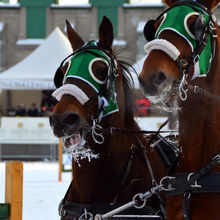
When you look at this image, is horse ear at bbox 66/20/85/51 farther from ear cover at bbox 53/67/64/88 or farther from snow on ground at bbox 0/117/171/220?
snow on ground at bbox 0/117/171/220

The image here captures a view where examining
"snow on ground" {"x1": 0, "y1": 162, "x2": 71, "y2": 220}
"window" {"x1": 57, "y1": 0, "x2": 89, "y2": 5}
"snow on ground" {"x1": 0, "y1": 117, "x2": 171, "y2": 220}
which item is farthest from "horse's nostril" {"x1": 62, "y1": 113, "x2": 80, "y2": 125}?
"window" {"x1": 57, "y1": 0, "x2": 89, "y2": 5}

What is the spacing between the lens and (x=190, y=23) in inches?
127

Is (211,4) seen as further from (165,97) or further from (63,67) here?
(63,67)

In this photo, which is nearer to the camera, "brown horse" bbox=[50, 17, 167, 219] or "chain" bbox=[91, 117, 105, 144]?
"brown horse" bbox=[50, 17, 167, 219]

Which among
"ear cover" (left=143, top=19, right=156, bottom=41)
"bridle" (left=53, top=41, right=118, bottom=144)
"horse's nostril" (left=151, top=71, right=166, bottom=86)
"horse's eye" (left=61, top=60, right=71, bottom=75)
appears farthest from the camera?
"horse's eye" (left=61, top=60, right=71, bottom=75)

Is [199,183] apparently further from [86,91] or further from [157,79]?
[86,91]

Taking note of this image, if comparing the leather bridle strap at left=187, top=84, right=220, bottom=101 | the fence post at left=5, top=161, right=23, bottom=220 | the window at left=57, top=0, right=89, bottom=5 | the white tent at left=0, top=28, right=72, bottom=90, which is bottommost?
the fence post at left=5, top=161, right=23, bottom=220

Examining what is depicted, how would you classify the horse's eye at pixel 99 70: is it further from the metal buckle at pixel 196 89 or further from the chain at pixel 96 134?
the metal buckle at pixel 196 89

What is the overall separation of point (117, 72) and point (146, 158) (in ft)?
2.31

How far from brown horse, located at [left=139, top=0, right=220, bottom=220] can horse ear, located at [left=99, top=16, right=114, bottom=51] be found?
1.11 m

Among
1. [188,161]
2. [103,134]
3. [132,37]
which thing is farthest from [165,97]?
[132,37]

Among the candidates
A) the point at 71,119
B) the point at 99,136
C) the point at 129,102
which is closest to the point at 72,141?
the point at 71,119

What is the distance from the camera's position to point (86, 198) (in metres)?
4.23

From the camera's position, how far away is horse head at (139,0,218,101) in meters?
3.05
